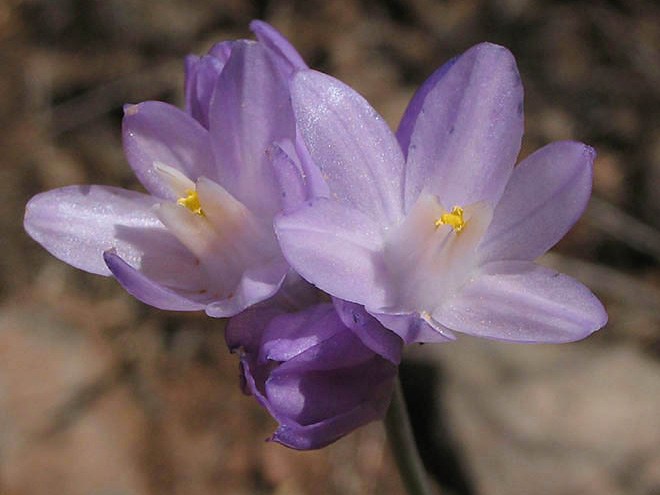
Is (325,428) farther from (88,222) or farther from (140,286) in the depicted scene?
(88,222)

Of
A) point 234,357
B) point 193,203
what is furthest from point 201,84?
point 234,357

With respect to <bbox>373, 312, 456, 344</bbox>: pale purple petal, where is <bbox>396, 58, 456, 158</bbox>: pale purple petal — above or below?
above

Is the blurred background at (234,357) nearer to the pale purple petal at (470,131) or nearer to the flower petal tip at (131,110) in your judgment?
the pale purple petal at (470,131)

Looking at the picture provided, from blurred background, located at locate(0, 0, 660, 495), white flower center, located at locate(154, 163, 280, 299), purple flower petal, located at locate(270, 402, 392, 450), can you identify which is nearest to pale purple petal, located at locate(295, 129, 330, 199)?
white flower center, located at locate(154, 163, 280, 299)

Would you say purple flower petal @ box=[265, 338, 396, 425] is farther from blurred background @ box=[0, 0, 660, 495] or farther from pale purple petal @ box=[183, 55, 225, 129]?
blurred background @ box=[0, 0, 660, 495]

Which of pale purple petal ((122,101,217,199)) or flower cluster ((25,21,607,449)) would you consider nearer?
flower cluster ((25,21,607,449))

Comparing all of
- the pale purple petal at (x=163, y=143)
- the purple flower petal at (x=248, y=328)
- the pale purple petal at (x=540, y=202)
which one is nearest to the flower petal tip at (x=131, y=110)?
the pale purple petal at (x=163, y=143)

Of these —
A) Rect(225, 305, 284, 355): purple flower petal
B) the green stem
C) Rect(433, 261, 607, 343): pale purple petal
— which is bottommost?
the green stem
